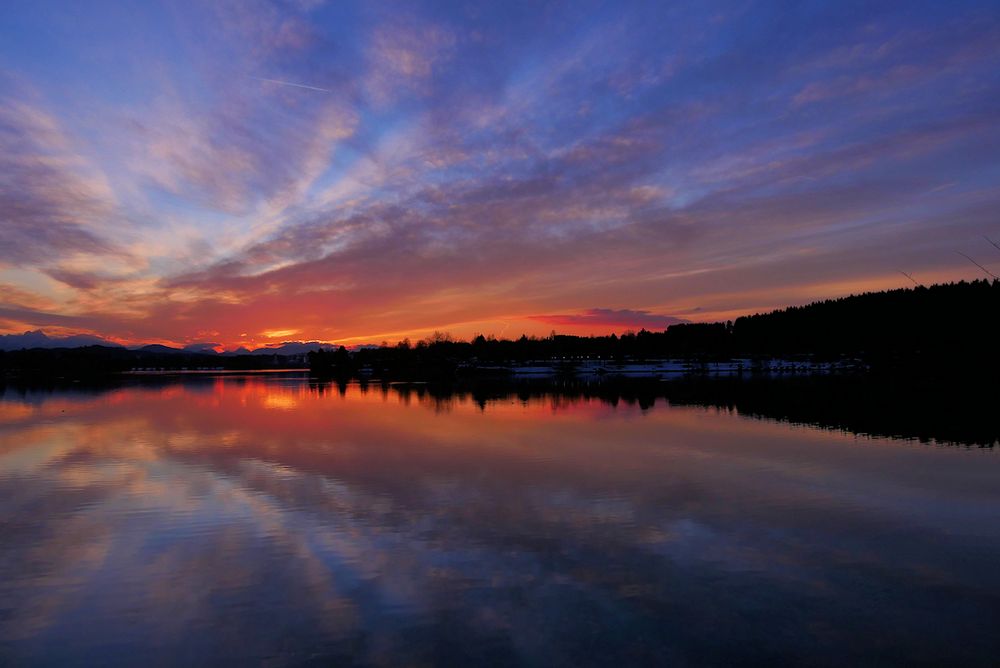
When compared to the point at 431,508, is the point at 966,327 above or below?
above

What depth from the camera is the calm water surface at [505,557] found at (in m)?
9.22

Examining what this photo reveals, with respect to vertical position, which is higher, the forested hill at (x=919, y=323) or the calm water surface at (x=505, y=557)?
the forested hill at (x=919, y=323)

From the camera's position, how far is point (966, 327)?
Result: 118 meters

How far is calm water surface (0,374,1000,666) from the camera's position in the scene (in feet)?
30.2

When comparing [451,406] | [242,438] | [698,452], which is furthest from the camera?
[451,406]

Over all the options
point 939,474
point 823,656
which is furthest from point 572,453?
point 823,656

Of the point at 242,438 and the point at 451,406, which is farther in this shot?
the point at 451,406

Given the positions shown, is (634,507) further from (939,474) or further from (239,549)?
(939,474)

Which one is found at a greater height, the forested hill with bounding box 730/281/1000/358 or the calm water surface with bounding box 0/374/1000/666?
the forested hill with bounding box 730/281/1000/358

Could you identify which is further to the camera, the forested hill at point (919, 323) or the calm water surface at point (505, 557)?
the forested hill at point (919, 323)

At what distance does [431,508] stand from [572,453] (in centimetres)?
1143

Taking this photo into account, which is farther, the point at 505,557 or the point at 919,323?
the point at 919,323

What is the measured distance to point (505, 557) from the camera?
12977mm

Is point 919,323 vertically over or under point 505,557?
over
